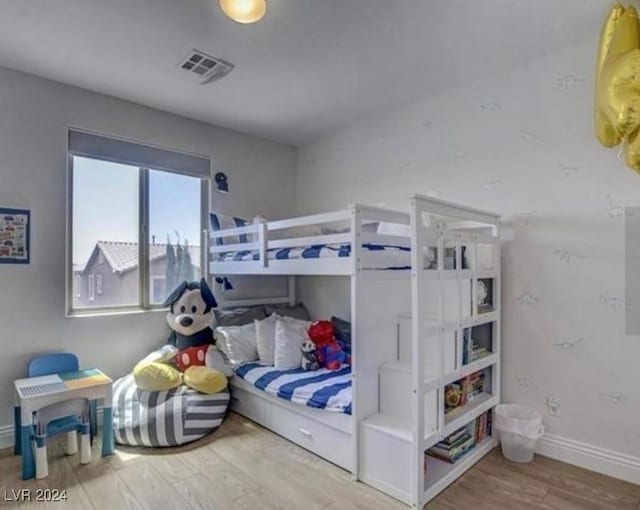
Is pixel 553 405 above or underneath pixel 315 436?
above

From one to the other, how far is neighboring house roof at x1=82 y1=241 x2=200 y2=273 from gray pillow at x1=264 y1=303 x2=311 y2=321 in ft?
3.51

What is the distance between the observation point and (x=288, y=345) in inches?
Answer: 113

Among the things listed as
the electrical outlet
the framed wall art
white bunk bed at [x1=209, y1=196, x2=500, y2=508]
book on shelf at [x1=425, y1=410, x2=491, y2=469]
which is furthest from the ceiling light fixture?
the electrical outlet

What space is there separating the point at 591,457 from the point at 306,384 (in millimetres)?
1670

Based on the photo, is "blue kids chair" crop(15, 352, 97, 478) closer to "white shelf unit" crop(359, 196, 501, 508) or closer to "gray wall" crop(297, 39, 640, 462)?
"white shelf unit" crop(359, 196, 501, 508)

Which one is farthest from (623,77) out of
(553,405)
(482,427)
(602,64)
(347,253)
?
(482,427)

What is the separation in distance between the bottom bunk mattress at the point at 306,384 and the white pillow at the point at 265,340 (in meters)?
0.07

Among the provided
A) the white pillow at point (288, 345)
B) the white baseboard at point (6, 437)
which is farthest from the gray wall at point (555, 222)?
the white baseboard at point (6, 437)

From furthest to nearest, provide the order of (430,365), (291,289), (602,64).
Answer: (291,289) < (430,365) < (602,64)

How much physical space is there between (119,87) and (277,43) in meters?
1.29

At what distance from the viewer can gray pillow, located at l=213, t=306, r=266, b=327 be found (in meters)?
3.28

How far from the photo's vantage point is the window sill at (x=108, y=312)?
2.76 metres

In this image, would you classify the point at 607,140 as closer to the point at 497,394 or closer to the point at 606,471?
the point at 497,394

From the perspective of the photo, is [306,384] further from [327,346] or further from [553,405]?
[553,405]
